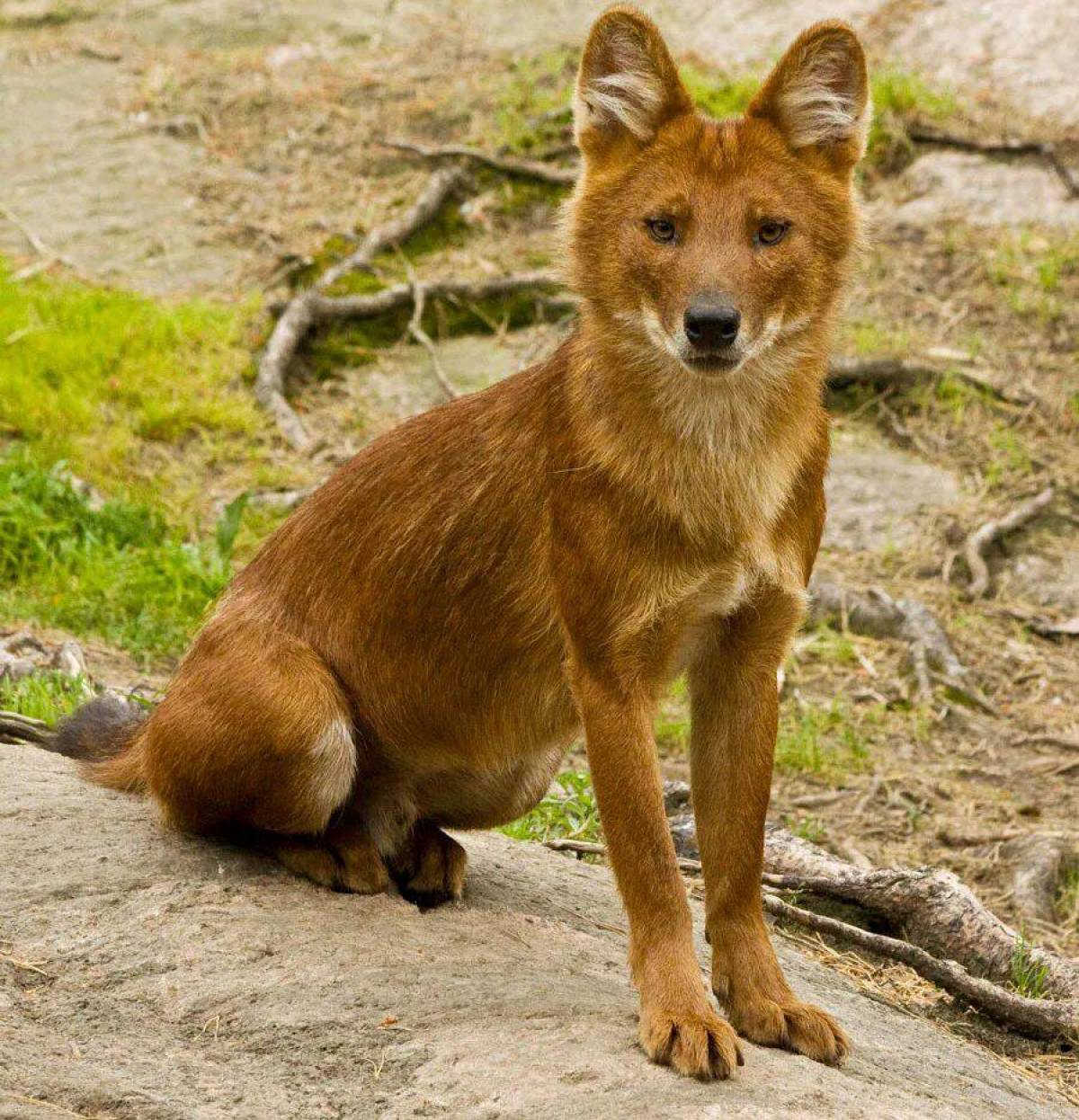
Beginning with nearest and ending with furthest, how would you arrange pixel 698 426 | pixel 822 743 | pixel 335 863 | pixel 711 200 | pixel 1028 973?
pixel 711 200, pixel 698 426, pixel 335 863, pixel 1028 973, pixel 822 743

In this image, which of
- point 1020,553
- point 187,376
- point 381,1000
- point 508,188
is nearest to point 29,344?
point 187,376

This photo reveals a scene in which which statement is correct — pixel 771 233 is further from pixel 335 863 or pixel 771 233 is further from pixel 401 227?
pixel 401 227

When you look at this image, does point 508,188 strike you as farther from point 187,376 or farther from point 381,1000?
point 381,1000

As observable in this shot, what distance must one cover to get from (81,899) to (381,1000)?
0.88 meters

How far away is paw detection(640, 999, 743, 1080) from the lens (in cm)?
366

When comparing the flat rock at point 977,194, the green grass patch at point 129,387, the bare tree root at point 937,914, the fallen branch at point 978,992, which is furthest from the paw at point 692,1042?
the flat rock at point 977,194

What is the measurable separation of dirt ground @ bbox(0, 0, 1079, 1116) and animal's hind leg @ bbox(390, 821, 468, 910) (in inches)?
86.4

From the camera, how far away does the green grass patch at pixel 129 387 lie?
9.18 metres

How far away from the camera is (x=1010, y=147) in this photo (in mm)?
11422

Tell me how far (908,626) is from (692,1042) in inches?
196

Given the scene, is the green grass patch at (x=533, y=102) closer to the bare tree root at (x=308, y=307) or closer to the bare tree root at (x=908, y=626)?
the bare tree root at (x=308, y=307)

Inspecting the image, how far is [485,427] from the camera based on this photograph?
4785 millimetres

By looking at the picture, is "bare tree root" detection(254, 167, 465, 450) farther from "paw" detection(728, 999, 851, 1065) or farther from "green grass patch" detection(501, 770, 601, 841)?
"paw" detection(728, 999, 851, 1065)

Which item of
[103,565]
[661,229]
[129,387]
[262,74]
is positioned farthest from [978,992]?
[262,74]
